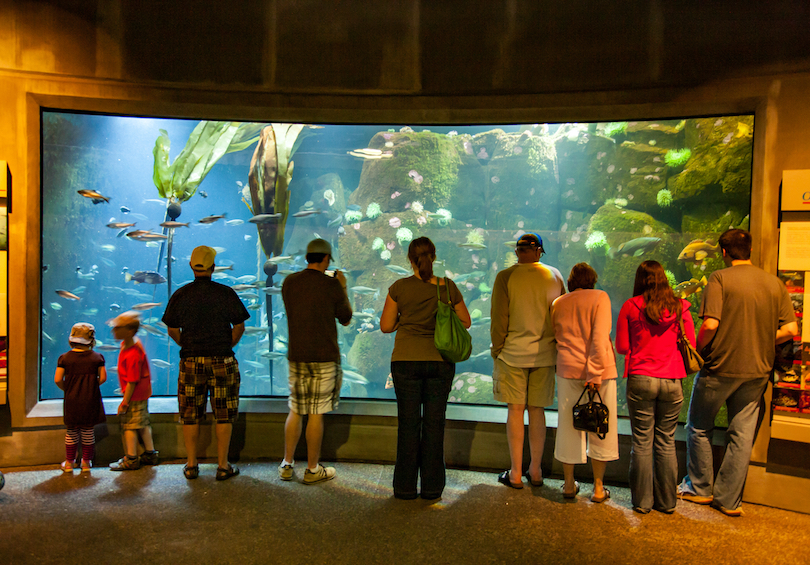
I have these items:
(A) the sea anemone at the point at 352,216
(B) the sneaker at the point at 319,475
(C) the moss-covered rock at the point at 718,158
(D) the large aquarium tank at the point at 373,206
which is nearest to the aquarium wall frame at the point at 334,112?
(D) the large aquarium tank at the point at 373,206

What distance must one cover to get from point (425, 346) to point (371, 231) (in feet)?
13.2

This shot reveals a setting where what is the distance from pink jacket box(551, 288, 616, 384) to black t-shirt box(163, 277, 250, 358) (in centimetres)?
256

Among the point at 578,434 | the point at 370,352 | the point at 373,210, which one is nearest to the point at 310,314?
the point at 578,434

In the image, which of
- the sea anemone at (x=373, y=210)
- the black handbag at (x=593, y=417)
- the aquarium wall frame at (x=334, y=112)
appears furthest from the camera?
the sea anemone at (x=373, y=210)

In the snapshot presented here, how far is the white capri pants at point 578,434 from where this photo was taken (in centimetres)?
343

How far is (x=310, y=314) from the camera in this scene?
3.79 m

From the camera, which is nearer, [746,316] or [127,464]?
[746,316]

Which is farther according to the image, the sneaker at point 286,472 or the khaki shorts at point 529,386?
the sneaker at point 286,472

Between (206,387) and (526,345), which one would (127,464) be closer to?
(206,387)

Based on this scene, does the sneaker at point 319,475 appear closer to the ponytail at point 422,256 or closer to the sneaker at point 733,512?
the ponytail at point 422,256

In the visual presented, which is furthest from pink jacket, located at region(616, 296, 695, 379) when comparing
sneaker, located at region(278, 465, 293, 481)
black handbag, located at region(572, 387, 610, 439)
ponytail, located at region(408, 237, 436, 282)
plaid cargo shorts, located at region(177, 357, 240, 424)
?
plaid cargo shorts, located at region(177, 357, 240, 424)

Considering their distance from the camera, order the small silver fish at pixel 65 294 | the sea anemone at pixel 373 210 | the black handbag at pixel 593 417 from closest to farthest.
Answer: the black handbag at pixel 593 417 → the small silver fish at pixel 65 294 → the sea anemone at pixel 373 210

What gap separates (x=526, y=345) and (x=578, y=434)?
72 cm

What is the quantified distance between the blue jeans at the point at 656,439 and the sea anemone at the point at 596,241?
3.87m
